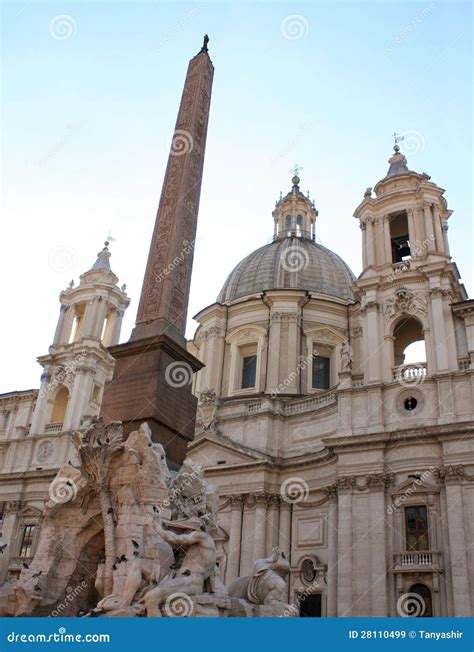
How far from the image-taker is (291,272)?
37.4m

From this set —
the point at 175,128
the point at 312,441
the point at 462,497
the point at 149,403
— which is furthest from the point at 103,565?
the point at 312,441

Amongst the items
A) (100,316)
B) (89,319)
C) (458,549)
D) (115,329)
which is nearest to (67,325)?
(89,319)

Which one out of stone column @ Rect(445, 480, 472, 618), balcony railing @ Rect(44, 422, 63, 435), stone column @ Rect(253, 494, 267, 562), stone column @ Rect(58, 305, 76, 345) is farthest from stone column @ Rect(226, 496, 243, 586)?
stone column @ Rect(58, 305, 76, 345)

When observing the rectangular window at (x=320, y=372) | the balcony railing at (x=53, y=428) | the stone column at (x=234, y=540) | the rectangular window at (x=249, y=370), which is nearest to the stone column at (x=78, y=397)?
the balcony railing at (x=53, y=428)

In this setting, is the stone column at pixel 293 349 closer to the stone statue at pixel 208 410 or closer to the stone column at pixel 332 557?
the stone statue at pixel 208 410

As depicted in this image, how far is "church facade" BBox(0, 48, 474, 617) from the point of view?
20.4 m

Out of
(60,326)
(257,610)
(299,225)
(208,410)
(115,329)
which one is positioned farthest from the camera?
(299,225)

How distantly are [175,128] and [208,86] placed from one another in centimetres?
192

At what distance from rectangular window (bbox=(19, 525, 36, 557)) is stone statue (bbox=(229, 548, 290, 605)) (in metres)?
23.7

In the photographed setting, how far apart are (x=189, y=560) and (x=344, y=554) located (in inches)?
595

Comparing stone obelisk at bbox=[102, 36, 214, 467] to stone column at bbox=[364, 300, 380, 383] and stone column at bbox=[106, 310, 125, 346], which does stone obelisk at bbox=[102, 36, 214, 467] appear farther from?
stone column at bbox=[106, 310, 125, 346]

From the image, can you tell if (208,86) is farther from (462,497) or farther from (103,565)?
(462,497)

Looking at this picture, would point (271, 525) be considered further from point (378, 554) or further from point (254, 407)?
point (378, 554)

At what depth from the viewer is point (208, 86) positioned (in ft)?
57.1
